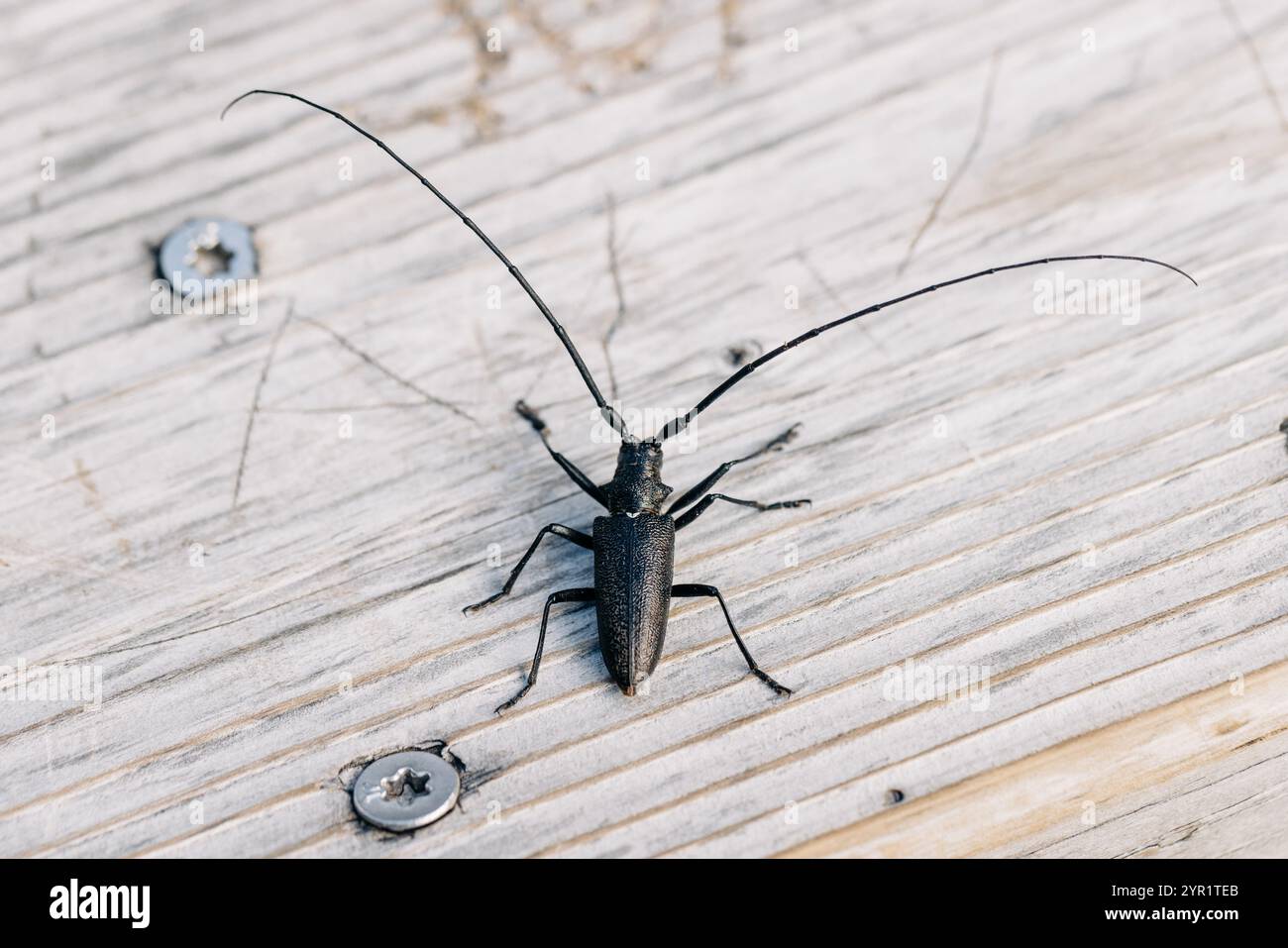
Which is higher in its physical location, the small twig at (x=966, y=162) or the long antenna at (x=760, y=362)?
the small twig at (x=966, y=162)

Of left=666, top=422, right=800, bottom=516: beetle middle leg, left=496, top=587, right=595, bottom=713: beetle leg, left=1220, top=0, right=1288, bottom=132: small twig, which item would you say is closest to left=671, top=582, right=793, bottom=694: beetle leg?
left=496, top=587, right=595, bottom=713: beetle leg

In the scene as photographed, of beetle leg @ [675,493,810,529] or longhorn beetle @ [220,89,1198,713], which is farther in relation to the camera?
beetle leg @ [675,493,810,529]

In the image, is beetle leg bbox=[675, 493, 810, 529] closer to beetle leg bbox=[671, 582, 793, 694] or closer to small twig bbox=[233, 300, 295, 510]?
beetle leg bbox=[671, 582, 793, 694]

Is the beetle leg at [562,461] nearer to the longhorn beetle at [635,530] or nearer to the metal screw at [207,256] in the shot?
the longhorn beetle at [635,530]

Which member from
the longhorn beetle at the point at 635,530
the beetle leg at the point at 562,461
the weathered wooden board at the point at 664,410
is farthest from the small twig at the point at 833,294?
the beetle leg at the point at 562,461

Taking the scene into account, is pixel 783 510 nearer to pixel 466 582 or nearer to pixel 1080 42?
pixel 466 582

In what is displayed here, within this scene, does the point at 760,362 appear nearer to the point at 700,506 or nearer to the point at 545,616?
the point at 700,506
